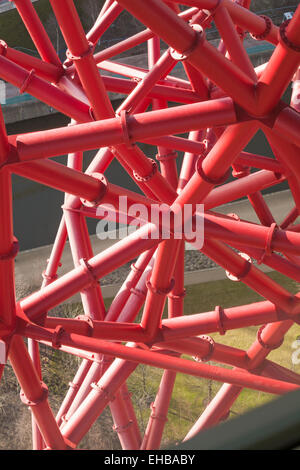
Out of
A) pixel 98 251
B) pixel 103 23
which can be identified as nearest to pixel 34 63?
pixel 103 23

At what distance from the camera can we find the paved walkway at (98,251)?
80.5 feet

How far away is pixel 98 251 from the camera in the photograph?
26641 mm

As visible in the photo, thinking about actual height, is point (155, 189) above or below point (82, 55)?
below

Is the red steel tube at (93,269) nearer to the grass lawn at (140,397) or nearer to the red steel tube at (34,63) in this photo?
the red steel tube at (34,63)

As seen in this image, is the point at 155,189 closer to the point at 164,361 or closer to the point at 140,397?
the point at 164,361

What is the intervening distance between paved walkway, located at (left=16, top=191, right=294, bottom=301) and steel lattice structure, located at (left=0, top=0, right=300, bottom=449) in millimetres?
11292

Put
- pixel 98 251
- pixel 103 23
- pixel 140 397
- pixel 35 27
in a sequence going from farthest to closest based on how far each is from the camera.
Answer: pixel 98 251
pixel 140 397
pixel 103 23
pixel 35 27

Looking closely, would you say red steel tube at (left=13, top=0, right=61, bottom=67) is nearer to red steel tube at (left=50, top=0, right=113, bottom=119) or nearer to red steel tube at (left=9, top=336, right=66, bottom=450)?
red steel tube at (left=50, top=0, right=113, bottom=119)

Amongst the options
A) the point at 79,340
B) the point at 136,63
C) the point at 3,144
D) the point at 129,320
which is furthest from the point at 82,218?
the point at 136,63

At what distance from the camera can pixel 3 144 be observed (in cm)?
635

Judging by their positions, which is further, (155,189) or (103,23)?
(103,23)

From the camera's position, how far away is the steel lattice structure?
6.09 meters

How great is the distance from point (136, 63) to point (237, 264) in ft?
83.3

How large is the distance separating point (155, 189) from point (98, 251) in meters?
18.4
